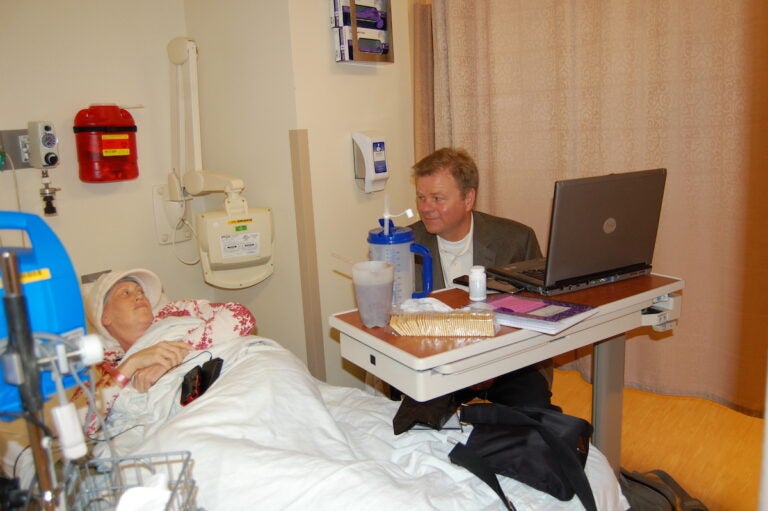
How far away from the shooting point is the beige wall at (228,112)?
2.20m

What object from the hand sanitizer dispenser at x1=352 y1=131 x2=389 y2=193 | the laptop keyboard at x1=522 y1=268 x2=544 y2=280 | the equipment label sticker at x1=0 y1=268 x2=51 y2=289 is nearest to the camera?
the equipment label sticker at x1=0 y1=268 x2=51 y2=289

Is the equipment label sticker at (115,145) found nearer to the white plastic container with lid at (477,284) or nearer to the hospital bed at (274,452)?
the hospital bed at (274,452)

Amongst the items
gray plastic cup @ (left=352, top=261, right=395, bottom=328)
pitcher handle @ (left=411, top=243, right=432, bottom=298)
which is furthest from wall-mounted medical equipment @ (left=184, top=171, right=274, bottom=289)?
gray plastic cup @ (left=352, top=261, right=395, bottom=328)

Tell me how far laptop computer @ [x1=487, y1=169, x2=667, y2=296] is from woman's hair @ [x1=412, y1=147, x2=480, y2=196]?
19.3 inches

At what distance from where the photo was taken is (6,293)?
2.59 ft

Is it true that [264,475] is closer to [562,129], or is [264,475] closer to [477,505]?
[477,505]

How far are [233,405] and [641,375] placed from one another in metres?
1.67

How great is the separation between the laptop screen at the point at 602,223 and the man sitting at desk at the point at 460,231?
0.49 meters

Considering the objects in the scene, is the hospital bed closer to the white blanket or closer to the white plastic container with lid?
the white blanket

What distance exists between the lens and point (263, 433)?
4.54ft

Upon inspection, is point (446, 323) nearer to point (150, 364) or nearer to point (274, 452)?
point (274, 452)

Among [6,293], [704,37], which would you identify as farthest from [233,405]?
[704,37]

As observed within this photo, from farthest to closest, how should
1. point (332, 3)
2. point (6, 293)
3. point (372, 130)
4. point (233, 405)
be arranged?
point (372, 130) < point (332, 3) < point (233, 405) < point (6, 293)

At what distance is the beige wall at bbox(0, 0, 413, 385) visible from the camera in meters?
2.20
